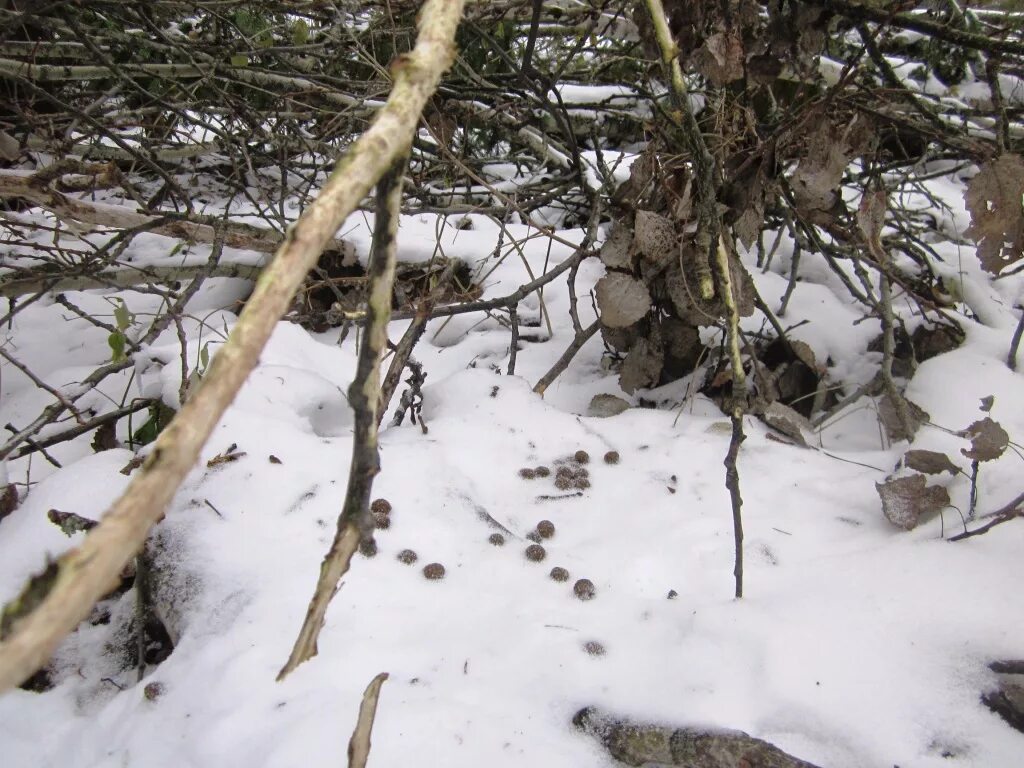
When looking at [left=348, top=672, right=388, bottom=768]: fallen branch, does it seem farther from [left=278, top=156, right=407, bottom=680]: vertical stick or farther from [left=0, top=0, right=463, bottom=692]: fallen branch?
[left=0, top=0, right=463, bottom=692]: fallen branch

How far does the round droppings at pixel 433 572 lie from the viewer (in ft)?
5.15

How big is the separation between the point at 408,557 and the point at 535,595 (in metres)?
0.31

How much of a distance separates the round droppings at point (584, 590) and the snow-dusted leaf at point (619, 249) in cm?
109

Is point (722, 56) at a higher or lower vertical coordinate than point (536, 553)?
higher

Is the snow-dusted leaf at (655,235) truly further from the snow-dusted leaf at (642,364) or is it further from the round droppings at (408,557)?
the round droppings at (408,557)

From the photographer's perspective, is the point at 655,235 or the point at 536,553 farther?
the point at 655,235

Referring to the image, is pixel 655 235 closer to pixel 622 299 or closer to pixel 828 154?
pixel 622 299

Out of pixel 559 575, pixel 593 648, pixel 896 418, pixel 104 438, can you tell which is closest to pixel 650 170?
pixel 896 418

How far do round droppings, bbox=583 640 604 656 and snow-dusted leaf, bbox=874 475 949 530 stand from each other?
0.82 metres

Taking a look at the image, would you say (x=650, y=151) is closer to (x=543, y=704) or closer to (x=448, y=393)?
(x=448, y=393)

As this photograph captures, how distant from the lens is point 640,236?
212cm

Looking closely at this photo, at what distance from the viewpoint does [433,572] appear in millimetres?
1574

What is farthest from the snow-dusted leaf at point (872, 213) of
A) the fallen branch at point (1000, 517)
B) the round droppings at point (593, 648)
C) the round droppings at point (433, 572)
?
the round droppings at point (433, 572)

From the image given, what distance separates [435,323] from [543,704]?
210 centimetres
